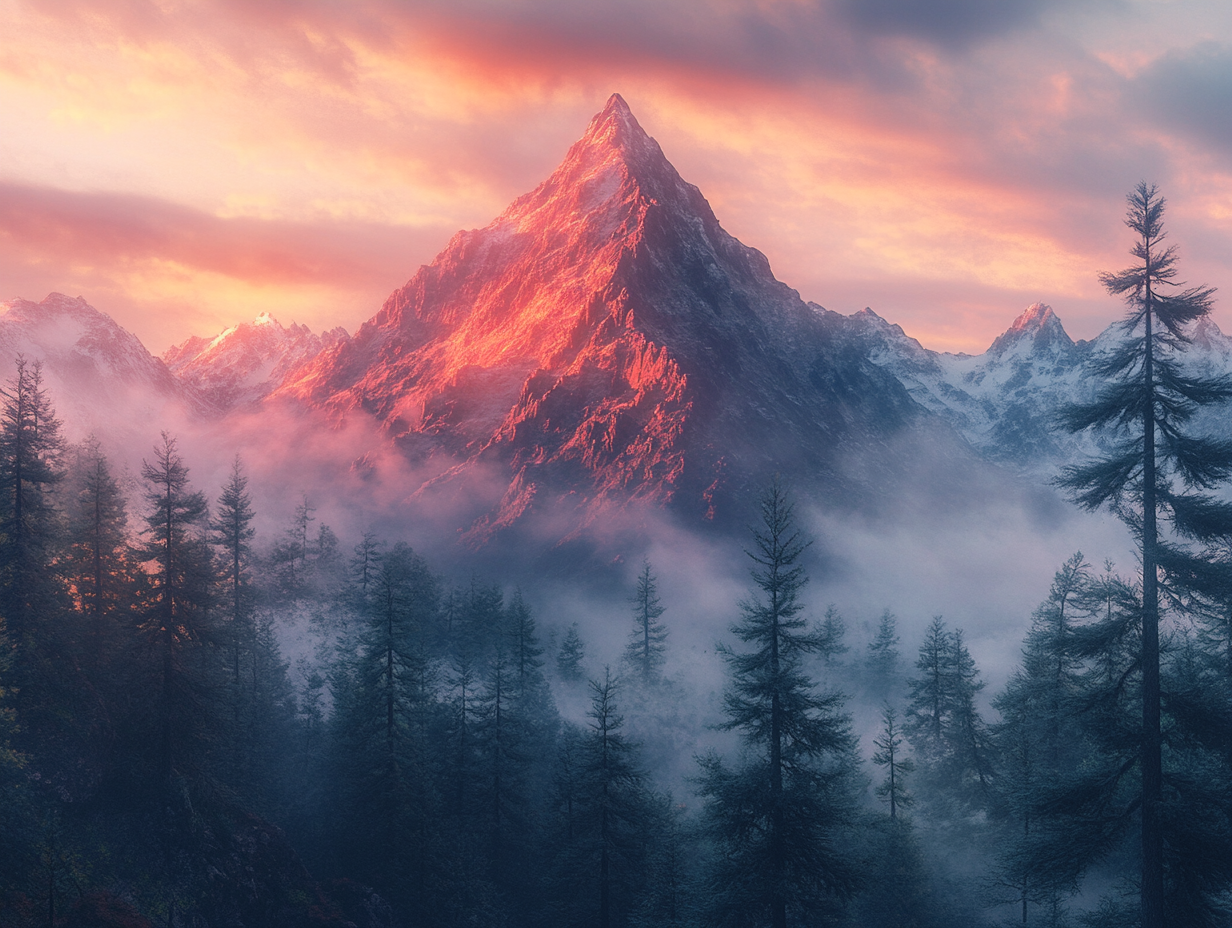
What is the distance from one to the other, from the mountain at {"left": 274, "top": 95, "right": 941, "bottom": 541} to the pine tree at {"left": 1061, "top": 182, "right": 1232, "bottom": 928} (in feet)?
357

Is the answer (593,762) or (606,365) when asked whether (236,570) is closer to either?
(593,762)

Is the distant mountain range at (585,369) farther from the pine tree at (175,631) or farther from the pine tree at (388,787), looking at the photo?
the pine tree at (175,631)

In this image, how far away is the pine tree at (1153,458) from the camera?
12.9 metres

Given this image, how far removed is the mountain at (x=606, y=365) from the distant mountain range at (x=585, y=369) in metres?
0.46

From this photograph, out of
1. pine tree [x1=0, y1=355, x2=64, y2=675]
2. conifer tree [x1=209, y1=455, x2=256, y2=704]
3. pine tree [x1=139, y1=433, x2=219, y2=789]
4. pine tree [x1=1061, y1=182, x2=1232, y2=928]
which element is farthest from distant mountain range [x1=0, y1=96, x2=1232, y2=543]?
pine tree [x1=1061, y1=182, x2=1232, y2=928]

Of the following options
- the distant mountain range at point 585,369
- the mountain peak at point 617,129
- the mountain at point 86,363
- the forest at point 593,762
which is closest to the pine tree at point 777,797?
the forest at point 593,762

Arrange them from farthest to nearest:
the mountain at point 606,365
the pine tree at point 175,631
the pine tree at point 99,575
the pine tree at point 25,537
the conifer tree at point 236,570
Result: the mountain at point 606,365 → the conifer tree at point 236,570 → the pine tree at point 99,575 → the pine tree at point 175,631 → the pine tree at point 25,537

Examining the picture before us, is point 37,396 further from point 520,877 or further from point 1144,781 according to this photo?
point 1144,781

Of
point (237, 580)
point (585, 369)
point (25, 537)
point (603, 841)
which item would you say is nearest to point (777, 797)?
point (603, 841)

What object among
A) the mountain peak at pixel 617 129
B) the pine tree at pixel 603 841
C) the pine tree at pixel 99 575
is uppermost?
the mountain peak at pixel 617 129

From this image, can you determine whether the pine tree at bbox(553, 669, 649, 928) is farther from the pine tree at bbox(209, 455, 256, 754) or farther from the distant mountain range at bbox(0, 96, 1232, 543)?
the distant mountain range at bbox(0, 96, 1232, 543)

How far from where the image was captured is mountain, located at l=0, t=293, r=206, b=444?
486 feet

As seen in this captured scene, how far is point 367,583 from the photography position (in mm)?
70438

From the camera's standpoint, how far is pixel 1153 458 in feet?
44.6
